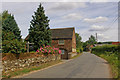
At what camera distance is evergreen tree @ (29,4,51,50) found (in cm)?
2362

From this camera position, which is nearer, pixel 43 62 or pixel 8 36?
pixel 8 36

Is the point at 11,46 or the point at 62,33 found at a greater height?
the point at 62,33

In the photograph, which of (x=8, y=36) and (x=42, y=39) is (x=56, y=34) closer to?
(x=42, y=39)

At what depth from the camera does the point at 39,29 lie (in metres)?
24.0

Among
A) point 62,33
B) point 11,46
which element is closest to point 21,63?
point 11,46

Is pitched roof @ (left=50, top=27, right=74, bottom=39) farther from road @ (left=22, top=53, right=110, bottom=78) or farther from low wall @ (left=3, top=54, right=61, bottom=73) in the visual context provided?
road @ (left=22, top=53, right=110, bottom=78)

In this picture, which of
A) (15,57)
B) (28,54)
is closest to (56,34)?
(28,54)

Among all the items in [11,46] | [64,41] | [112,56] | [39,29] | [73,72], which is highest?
[39,29]

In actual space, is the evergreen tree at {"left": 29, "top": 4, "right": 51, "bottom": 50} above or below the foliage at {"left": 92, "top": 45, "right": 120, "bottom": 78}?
above

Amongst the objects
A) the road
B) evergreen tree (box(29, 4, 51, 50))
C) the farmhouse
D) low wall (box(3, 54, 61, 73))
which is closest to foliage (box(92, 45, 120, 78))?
the road

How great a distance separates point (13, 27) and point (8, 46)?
12068 mm

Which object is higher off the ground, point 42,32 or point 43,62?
point 42,32

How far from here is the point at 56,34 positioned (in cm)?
3562

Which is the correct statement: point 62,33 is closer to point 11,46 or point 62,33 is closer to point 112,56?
point 112,56
